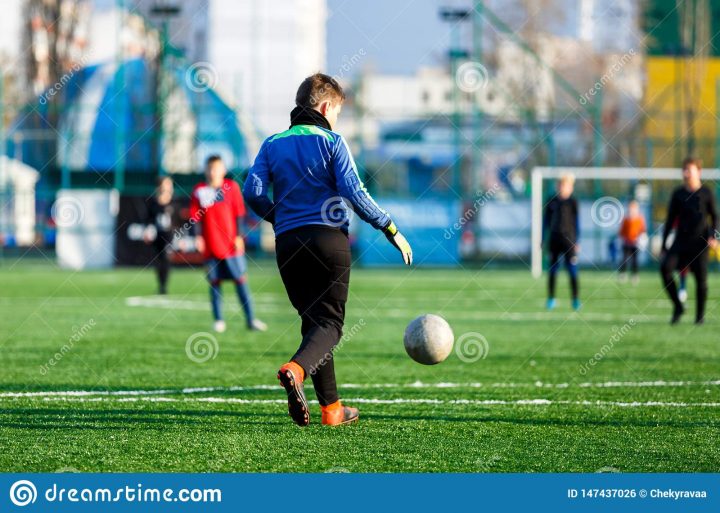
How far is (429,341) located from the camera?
23.6 feet

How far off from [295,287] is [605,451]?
2.02 meters

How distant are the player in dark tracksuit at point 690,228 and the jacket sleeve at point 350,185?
855 cm

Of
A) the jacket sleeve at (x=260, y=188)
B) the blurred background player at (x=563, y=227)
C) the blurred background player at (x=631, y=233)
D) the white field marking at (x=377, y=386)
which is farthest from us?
the blurred background player at (x=631, y=233)

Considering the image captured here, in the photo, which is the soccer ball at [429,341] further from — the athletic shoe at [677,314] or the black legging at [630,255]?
the black legging at [630,255]

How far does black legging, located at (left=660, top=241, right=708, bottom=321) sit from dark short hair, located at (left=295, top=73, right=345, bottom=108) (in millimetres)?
8914

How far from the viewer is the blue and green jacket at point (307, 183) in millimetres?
6738

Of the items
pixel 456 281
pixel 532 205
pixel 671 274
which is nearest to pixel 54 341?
pixel 671 274

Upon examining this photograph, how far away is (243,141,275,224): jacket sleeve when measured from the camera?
6.81 meters

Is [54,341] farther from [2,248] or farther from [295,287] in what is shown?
[2,248]

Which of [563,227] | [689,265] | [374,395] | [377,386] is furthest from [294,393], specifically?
[563,227]

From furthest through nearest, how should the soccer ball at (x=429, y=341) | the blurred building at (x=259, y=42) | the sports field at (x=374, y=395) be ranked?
1. the blurred building at (x=259, y=42)
2. the soccer ball at (x=429, y=341)
3. the sports field at (x=374, y=395)

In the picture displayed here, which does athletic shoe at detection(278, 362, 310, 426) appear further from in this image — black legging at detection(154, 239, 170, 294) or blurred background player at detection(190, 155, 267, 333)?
black legging at detection(154, 239, 170, 294)

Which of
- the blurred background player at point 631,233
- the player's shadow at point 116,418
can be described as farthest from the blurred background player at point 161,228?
the player's shadow at point 116,418

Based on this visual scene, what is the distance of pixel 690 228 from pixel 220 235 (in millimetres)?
5965
